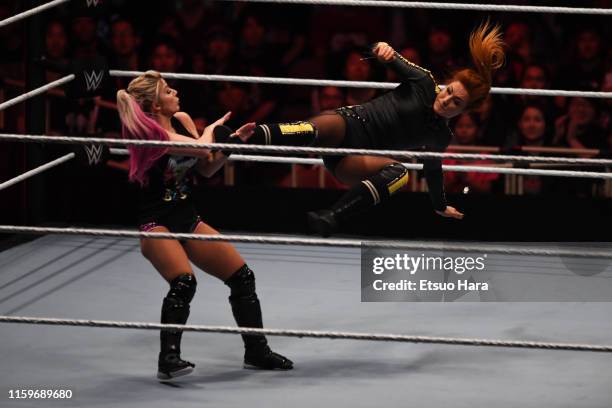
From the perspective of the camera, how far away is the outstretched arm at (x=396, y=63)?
13.0 feet

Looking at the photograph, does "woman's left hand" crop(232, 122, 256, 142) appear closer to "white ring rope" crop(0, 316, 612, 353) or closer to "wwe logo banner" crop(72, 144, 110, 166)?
"white ring rope" crop(0, 316, 612, 353)

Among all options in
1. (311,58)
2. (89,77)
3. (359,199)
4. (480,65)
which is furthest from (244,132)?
(311,58)

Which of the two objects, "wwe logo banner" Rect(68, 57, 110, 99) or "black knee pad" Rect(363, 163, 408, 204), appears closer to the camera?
"black knee pad" Rect(363, 163, 408, 204)

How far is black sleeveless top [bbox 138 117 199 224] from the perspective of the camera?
3.96 meters

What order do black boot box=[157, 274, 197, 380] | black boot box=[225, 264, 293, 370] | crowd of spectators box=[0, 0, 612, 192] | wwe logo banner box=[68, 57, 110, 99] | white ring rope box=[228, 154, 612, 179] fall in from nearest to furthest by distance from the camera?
black boot box=[157, 274, 197, 380] → black boot box=[225, 264, 293, 370] → white ring rope box=[228, 154, 612, 179] → wwe logo banner box=[68, 57, 110, 99] → crowd of spectators box=[0, 0, 612, 192]

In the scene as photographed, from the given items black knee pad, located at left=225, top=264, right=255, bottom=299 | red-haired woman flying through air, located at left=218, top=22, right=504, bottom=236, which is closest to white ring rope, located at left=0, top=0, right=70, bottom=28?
red-haired woman flying through air, located at left=218, top=22, right=504, bottom=236

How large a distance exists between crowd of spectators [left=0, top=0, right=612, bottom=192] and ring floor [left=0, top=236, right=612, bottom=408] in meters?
1.09

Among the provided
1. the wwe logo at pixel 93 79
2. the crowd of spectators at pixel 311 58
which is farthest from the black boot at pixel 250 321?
the crowd of spectators at pixel 311 58

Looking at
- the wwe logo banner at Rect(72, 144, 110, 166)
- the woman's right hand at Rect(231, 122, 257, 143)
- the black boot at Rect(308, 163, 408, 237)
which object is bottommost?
the black boot at Rect(308, 163, 408, 237)

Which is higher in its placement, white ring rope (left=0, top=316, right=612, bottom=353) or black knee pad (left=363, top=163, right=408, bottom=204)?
black knee pad (left=363, top=163, right=408, bottom=204)

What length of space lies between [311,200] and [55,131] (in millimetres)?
1456

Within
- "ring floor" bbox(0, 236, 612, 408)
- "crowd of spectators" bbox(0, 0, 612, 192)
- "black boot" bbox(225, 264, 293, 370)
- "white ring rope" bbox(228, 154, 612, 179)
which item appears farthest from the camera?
"crowd of spectators" bbox(0, 0, 612, 192)

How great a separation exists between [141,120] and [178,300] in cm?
58

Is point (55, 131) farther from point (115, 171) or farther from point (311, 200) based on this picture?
point (311, 200)
